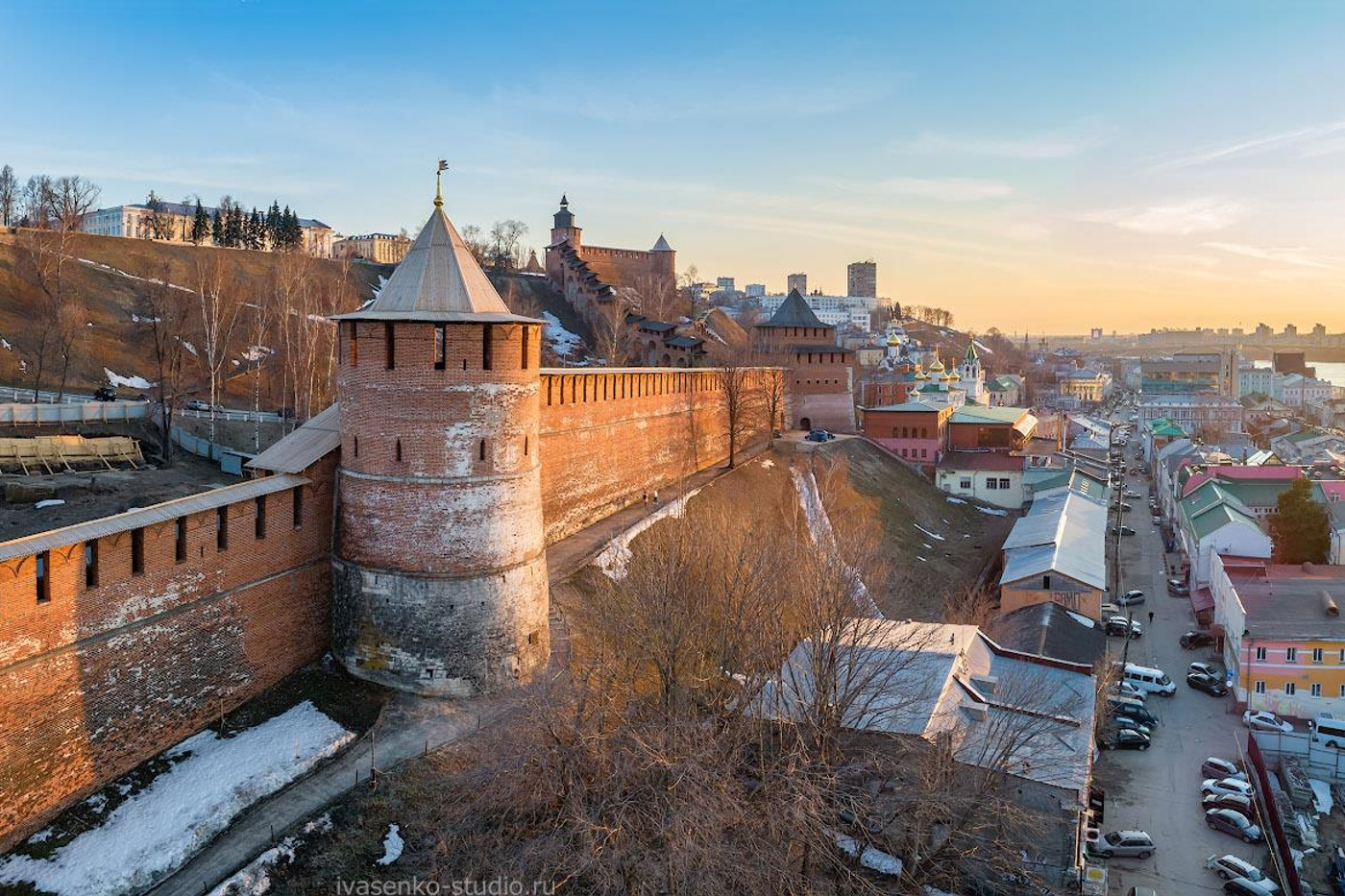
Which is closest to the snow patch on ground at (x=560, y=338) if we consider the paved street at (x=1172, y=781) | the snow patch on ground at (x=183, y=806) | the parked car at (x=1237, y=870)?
the paved street at (x=1172, y=781)

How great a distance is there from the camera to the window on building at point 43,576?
1034 centimetres

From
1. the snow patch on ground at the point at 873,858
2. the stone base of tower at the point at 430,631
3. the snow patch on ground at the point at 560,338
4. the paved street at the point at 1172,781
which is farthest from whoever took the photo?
the snow patch on ground at the point at 560,338

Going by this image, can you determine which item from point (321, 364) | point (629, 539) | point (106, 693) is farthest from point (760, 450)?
point (106, 693)

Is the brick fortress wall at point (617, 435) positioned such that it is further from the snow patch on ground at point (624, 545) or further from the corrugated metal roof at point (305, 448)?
the corrugated metal roof at point (305, 448)

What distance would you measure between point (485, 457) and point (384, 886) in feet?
20.3

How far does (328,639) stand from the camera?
14523mm

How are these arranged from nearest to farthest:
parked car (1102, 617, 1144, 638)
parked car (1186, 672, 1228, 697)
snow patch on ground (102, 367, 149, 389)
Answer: parked car (1186, 672, 1228, 697), parked car (1102, 617, 1144, 638), snow patch on ground (102, 367, 149, 389)

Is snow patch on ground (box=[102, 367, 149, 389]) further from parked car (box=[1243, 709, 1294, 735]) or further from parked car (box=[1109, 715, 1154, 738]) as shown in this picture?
parked car (box=[1243, 709, 1294, 735])

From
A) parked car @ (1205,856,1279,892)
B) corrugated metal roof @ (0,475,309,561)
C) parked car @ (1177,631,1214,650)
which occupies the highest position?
corrugated metal roof @ (0,475,309,561)

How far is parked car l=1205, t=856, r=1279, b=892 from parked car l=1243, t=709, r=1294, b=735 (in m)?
6.47

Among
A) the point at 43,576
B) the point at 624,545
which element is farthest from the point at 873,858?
the point at 43,576

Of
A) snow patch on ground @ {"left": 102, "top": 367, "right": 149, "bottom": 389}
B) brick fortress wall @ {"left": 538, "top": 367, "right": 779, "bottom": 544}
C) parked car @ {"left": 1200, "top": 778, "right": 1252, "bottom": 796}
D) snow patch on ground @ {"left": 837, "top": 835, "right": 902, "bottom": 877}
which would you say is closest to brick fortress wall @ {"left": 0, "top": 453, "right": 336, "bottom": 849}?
brick fortress wall @ {"left": 538, "top": 367, "right": 779, "bottom": 544}

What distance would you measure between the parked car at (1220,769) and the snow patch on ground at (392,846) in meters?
17.7

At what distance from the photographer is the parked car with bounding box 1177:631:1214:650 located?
91.2 feet
